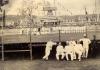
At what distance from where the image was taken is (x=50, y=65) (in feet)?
55.6

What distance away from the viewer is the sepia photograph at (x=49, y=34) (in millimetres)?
17411

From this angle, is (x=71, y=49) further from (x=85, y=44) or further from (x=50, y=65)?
(x=50, y=65)

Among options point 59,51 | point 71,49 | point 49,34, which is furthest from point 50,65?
point 49,34

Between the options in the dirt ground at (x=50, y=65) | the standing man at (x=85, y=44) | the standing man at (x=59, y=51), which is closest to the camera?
the dirt ground at (x=50, y=65)

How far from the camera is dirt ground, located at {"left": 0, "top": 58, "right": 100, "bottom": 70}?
16.5m

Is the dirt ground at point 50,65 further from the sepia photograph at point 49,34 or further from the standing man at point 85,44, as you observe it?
the standing man at point 85,44

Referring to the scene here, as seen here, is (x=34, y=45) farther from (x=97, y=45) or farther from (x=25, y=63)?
(x=97, y=45)

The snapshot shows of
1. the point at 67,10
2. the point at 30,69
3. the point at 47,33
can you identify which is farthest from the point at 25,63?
the point at 67,10

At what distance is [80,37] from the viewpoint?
1798cm

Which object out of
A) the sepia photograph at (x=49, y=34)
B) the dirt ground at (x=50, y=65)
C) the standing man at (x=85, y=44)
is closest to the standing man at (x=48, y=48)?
the sepia photograph at (x=49, y=34)

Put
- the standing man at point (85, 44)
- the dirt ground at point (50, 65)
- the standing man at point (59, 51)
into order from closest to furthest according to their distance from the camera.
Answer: the dirt ground at point (50, 65)
the standing man at point (59, 51)
the standing man at point (85, 44)

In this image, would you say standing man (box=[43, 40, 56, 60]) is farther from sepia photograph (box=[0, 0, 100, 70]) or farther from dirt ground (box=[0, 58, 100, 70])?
dirt ground (box=[0, 58, 100, 70])

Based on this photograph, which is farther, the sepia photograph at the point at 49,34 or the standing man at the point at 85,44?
the standing man at the point at 85,44

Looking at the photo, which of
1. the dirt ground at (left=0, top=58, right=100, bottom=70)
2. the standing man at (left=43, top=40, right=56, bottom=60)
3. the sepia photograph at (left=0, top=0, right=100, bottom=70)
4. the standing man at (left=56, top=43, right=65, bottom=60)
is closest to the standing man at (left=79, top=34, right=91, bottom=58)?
the sepia photograph at (left=0, top=0, right=100, bottom=70)
